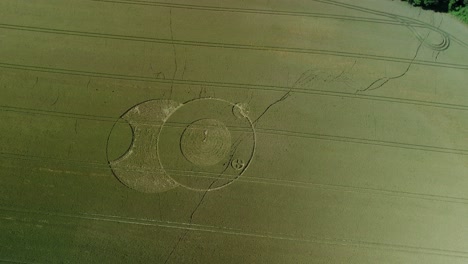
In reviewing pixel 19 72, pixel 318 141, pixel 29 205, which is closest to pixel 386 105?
pixel 318 141

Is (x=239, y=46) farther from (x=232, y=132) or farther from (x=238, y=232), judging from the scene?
(x=238, y=232)

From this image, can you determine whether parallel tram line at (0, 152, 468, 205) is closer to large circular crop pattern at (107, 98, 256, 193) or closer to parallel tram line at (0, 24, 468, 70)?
large circular crop pattern at (107, 98, 256, 193)

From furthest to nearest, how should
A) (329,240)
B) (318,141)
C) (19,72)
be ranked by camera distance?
1. (19,72)
2. (318,141)
3. (329,240)

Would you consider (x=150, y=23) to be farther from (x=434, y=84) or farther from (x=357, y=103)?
(x=434, y=84)

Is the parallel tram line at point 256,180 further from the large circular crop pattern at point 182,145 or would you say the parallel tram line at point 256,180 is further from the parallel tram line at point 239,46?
the parallel tram line at point 239,46

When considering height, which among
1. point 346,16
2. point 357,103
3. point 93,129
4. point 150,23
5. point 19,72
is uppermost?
point 346,16

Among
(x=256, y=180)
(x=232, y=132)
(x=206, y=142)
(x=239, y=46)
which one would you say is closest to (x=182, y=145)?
(x=206, y=142)
